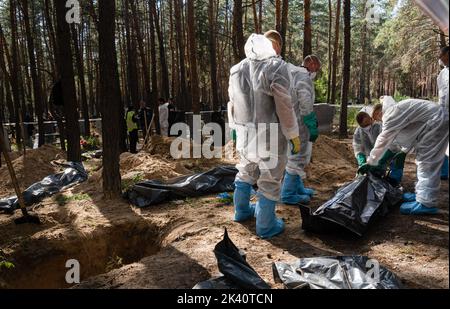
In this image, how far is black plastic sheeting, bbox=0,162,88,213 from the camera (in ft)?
21.8

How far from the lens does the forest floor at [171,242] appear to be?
342 cm

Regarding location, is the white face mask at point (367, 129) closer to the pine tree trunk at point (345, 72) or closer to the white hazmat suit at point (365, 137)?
the white hazmat suit at point (365, 137)

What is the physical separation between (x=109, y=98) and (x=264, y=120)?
10.4 ft

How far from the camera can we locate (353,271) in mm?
3021

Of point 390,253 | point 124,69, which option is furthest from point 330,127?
point 124,69

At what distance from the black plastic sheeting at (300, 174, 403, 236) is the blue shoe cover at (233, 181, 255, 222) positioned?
0.74 m

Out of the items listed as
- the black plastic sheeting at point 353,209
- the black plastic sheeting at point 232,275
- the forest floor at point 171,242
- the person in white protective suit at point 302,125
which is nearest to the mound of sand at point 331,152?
the forest floor at point 171,242

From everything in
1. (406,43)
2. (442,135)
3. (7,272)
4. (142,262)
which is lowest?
(7,272)

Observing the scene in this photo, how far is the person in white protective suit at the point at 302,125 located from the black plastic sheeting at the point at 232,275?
2505mm

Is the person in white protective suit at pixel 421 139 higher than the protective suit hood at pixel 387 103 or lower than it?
lower

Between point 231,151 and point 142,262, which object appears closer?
point 142,262
